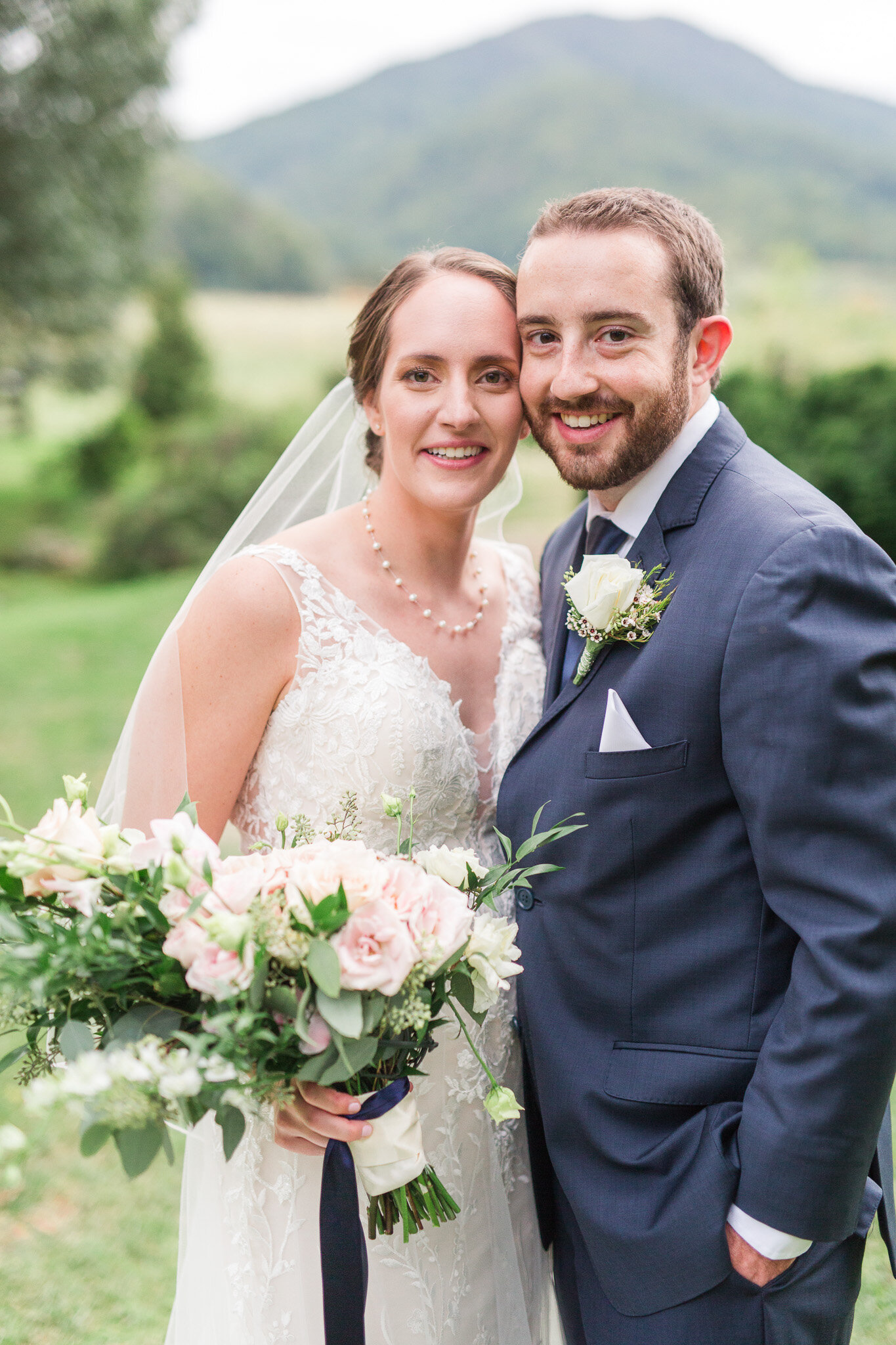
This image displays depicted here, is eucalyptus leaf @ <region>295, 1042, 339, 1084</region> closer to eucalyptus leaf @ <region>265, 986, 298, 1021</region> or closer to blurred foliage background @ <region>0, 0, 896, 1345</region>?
eucalyptus leaf @ <region>265, 986, 298, 1021</region>

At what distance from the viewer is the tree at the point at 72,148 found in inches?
533

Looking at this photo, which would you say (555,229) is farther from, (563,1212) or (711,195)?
(711,195)

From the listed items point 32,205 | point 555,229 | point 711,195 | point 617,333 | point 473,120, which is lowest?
point 617,333

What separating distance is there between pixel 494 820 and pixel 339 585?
28.1 inches

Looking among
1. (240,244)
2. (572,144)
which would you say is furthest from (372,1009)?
(572,144)

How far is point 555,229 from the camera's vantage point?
2.49 meters

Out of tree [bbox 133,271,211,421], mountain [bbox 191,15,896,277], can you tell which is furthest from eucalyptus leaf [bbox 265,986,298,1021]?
mountain [bbox 191,15,896,277]

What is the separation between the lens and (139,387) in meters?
22.6

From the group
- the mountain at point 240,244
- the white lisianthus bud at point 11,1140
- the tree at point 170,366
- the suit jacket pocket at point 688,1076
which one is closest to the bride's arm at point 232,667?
the suit jacket pocket at point 688,1076

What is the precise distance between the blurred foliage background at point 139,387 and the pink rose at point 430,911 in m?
0.65

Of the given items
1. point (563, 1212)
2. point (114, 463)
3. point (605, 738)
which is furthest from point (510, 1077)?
point (114, 463)

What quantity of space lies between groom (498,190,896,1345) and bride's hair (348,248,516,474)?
0.21m

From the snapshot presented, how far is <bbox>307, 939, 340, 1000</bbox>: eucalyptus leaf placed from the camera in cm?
159

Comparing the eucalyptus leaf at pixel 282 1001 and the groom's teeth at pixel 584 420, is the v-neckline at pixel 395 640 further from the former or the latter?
the eucalyptus leaf at pixel 282 1001
